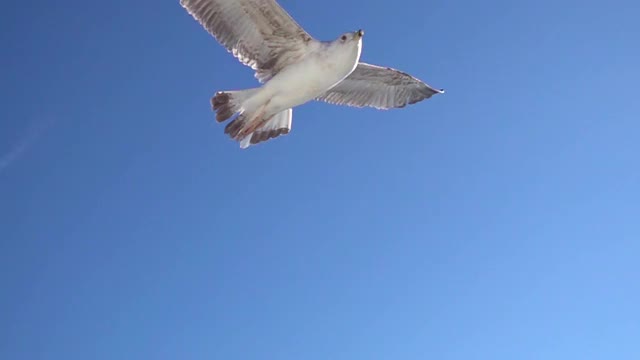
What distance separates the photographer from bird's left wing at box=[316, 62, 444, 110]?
14.0m

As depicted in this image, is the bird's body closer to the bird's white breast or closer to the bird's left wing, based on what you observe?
the bird's white breast

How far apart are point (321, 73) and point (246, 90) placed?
1.18m

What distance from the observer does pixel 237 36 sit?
39.9ft

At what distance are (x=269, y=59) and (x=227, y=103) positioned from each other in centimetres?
89

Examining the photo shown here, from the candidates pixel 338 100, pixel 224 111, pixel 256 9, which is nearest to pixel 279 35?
pixel 256 9

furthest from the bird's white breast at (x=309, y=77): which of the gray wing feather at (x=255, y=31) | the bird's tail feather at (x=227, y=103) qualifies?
the bird's tail feather at (x=227, y=103)

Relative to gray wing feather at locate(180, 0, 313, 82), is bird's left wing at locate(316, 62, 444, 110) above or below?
above

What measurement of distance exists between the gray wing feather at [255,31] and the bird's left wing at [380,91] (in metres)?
2.01

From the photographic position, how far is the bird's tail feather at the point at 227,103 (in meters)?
12.1

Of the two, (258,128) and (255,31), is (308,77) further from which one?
(258,128)

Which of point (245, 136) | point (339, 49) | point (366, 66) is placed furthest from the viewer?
point (366, 66)

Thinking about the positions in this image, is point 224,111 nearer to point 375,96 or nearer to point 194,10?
point 194,10

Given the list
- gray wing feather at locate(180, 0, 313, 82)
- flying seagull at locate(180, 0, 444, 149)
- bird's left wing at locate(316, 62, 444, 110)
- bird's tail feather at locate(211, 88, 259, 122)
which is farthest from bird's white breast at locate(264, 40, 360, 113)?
bird's left wing at locate(316, 62, 444, 110)

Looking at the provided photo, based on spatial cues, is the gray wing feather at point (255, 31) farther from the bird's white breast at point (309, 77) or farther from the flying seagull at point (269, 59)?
the bird's white breast at point (309, 77)
